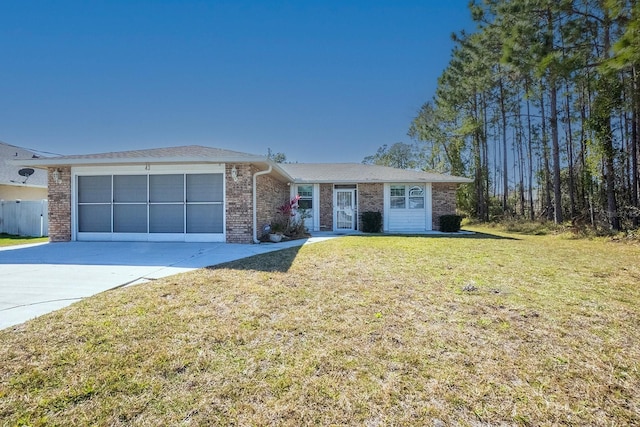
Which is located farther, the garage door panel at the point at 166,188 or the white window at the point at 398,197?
the white window at the point at 398,197

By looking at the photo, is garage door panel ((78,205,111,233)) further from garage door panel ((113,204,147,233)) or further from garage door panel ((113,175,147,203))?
garage door panel ((113,175,147,203))

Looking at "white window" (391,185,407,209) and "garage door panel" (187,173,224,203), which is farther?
"white window" (391,185,407,209)

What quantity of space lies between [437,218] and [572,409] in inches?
526

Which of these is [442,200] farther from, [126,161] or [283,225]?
[126,161]

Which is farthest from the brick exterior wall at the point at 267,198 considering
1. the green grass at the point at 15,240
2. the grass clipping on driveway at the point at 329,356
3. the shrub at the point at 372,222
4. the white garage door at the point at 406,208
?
the green grass at the point at 15,240

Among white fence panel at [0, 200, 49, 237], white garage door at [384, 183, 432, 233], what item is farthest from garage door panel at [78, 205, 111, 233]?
white garage door at [384, 183, 432, 233]

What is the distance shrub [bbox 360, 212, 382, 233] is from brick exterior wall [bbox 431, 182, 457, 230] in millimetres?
2739

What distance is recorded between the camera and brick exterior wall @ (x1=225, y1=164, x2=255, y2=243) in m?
9.16

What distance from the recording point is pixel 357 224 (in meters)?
14.8

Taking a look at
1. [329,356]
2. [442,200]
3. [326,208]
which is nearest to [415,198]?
[442,200]

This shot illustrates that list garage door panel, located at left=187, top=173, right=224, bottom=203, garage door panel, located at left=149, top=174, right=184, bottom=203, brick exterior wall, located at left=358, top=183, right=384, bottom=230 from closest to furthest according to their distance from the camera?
garage door panel, located at left=187, top=173, right=224, bottom=203 → garage door panel, located at left=149, top=174, right=184, bottom=203 → brick exterior wall, located at left=358, top=183, right=384, bottom=230

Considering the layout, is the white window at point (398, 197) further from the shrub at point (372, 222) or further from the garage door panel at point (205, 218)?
the garage door panel at point (205, 218)

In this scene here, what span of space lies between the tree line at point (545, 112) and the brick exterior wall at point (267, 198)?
988cm

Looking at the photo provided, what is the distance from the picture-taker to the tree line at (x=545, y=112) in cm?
1077
